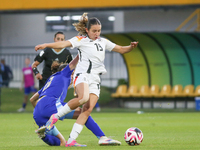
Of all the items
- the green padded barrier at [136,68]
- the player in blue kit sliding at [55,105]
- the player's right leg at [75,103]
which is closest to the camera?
the player's right leg at [75,103]

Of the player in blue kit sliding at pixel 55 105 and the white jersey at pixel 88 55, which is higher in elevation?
the white jersey at pixel 88 55

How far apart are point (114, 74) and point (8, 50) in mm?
7129

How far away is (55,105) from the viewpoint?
6727 millimetres

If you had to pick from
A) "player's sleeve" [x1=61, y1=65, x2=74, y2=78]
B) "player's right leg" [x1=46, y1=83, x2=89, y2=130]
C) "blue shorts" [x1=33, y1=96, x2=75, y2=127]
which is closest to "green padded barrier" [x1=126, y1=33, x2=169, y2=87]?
"player's sleeve" [x1=61, y1=65, x2=74, y2=78]

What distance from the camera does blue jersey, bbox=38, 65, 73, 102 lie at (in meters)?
6.89

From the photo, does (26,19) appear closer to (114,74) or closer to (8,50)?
(8,50)

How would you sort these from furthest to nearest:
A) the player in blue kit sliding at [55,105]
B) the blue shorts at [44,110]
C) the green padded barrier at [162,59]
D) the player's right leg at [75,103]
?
the green padded barrier at [162,59], the blue shorts at [44,110], the player in blue kit sliding at [55,105], the player's right leg at [75,103]

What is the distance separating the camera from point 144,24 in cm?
2530

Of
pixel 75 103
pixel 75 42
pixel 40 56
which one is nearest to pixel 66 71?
pixel 75 42

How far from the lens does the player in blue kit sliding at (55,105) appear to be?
21.3ft

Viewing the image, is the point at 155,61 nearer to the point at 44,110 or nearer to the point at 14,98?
the point at 14,98

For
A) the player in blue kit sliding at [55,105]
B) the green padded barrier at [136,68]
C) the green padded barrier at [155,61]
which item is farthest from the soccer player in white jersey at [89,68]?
the green padded barrier at [136,68]

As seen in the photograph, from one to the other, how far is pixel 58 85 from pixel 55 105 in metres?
0.39

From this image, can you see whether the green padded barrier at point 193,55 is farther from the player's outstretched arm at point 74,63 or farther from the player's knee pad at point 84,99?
the player's knee pad at point 84,99
